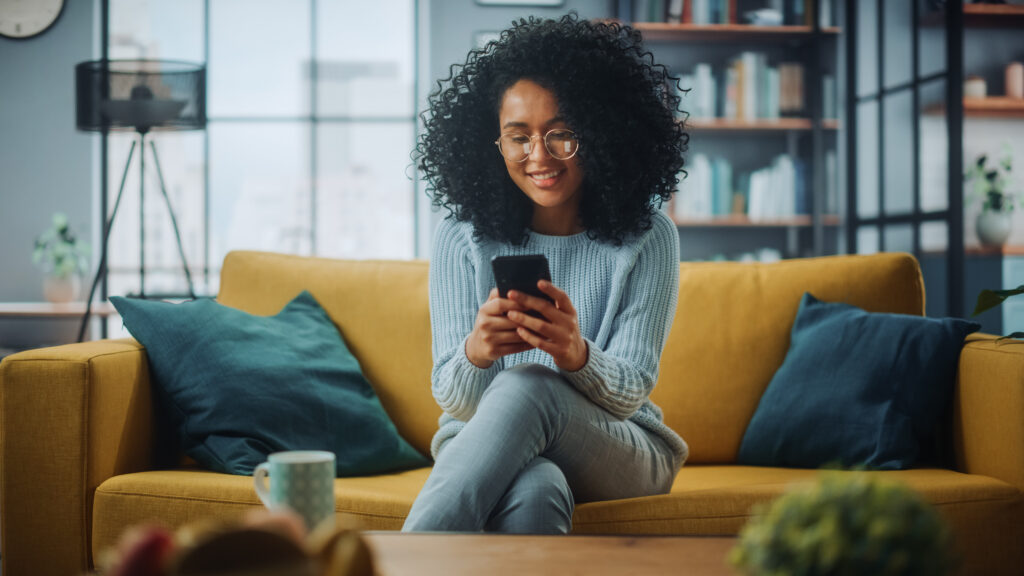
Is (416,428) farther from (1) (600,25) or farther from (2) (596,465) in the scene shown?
(1) (600,25)

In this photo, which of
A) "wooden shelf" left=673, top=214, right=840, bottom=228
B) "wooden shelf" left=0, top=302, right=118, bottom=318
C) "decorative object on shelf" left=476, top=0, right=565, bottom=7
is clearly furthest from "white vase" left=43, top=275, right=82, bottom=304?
"wooden shelf" left=673, top=214, right=840, bottom=228

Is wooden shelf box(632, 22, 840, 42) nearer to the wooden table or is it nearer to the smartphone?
the smartphone

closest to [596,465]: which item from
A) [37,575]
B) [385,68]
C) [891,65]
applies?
[37,575]

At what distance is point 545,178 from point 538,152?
50 millimetres

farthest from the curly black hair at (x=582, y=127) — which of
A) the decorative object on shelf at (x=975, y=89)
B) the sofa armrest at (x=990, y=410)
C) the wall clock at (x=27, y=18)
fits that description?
the wall clock at (x=27, y=18)

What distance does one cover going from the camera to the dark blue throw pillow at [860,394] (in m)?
1.68

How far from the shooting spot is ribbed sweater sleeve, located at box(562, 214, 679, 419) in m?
1.33

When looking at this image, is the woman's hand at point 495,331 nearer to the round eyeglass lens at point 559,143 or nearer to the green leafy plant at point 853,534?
the round eyeglass lens at point 559,143

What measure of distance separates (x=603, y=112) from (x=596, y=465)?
2.31 ft

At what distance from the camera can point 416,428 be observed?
6.25ft

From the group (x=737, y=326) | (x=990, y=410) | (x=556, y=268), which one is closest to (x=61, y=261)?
(x=556, y=268)

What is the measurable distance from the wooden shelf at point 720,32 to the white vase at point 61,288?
328 cm

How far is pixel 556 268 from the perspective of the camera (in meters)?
1.63

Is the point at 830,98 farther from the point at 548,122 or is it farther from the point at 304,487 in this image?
the point at 304,487
